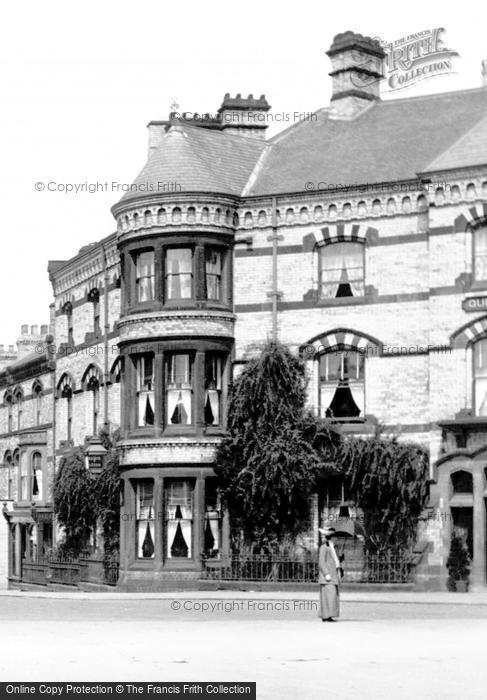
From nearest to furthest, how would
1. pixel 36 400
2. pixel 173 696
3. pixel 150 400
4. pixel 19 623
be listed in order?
pixel 173 696 → pixel 19 623 → pixel 150 400 → pixel 36 400

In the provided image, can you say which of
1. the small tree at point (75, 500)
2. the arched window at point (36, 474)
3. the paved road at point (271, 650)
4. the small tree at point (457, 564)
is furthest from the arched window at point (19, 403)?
the paved road at point (271, 650)

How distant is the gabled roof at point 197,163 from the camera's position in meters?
41.1

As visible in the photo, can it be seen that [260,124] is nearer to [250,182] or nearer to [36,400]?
[250,182]

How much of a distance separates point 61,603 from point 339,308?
11.1 m

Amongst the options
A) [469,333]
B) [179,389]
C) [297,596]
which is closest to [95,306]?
[179,389]

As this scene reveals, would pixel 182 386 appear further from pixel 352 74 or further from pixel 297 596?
pixel 352 74

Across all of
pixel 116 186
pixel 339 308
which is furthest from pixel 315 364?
pixel 116 186

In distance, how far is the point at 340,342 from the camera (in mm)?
40125

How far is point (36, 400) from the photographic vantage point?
5838 centimetres

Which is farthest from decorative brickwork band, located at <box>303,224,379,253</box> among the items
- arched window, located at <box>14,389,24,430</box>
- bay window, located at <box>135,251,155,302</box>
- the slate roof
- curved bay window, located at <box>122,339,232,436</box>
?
arched window, located at <box>14,389,24,430</box>

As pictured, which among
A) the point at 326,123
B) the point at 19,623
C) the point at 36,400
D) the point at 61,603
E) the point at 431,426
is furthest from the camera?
the point at 36,400

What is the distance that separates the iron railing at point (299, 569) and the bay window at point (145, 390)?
14.0 ft

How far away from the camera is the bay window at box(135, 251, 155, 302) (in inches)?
1613

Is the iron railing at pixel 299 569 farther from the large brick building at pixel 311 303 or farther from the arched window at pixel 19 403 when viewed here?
the arched window at pixel 19 403
